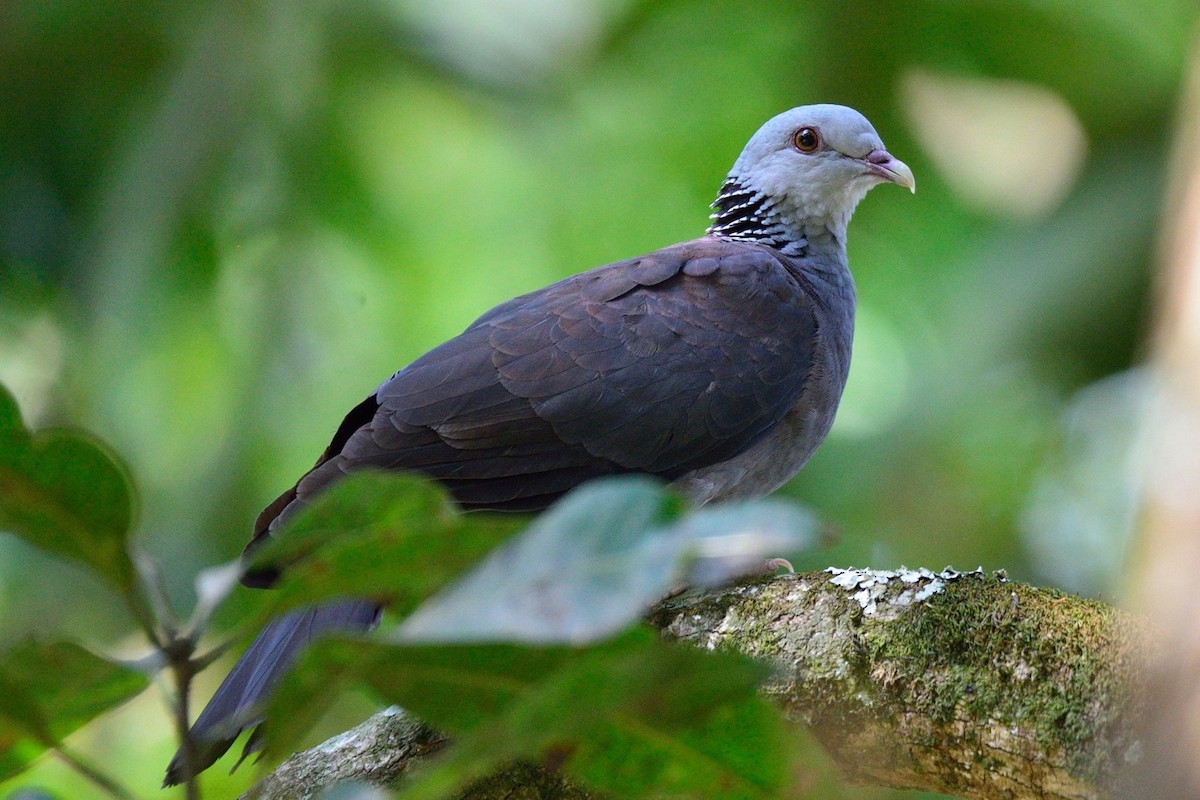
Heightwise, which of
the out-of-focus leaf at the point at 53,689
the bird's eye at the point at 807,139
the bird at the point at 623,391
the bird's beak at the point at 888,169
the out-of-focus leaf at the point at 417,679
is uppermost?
the bird's eye at the point at 807,139

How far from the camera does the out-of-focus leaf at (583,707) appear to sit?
1.04 m

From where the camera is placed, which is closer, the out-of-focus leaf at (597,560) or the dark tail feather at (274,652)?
the out-of-focus leaf at (597,560)

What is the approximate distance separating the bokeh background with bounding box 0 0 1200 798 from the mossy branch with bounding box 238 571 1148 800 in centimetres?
408

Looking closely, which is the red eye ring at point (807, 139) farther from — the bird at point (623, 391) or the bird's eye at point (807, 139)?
the bird at point (623, 391)

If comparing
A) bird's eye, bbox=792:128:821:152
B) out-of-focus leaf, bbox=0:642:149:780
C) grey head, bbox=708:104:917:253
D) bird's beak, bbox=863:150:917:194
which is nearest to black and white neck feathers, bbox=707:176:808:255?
grey head, bbox=708:104:917:253

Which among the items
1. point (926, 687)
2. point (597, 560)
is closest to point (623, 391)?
point (926, 687)

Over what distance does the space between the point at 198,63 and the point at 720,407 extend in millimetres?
5663

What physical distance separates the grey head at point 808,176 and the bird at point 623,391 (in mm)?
215

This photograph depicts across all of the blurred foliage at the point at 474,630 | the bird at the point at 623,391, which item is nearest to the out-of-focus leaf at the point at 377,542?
the blurred foliage at the point at 474,630

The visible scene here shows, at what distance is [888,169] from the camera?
4.43 metres

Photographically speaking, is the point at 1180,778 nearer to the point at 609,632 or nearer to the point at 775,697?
the point at 609,632

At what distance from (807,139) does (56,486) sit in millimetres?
3800

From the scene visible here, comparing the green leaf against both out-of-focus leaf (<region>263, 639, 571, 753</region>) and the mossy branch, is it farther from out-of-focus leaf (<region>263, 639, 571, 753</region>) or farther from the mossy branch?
the mossy branch

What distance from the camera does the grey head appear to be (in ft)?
14.8
